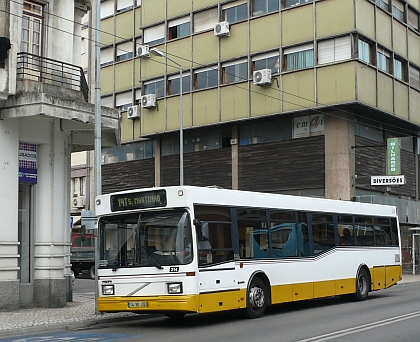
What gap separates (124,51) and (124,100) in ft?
9.96

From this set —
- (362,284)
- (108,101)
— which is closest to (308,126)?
(108,101)

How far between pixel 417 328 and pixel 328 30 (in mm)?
22424

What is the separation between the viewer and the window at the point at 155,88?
4016 centimetres

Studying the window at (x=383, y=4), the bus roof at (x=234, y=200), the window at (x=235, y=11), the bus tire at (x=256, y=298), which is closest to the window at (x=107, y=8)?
the window at (x=235, y=11)

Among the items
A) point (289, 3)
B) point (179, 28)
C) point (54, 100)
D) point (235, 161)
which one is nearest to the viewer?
point (54, 100)

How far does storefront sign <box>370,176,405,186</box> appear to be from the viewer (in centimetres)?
3341

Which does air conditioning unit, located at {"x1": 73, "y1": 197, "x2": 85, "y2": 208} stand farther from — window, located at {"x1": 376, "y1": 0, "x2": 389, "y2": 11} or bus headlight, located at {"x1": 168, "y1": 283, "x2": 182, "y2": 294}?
bus headlight, located at {"x1": 168, "y1": 283, "x2": 182, "y2": 294}

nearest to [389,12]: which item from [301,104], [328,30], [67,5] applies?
[328,30]

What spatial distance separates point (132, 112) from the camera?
136 feet

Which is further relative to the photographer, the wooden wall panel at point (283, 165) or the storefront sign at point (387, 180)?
the wooden wall panel at point (283, 165)

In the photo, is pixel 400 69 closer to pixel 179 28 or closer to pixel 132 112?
pixel 179 28

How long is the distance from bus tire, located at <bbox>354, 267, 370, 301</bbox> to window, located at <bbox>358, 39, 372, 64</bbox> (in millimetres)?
15030

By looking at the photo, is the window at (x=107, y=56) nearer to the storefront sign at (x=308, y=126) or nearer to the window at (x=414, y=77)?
the storefront sign at (x=308, y=126)

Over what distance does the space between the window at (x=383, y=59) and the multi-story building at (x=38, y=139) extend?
59.8ft
